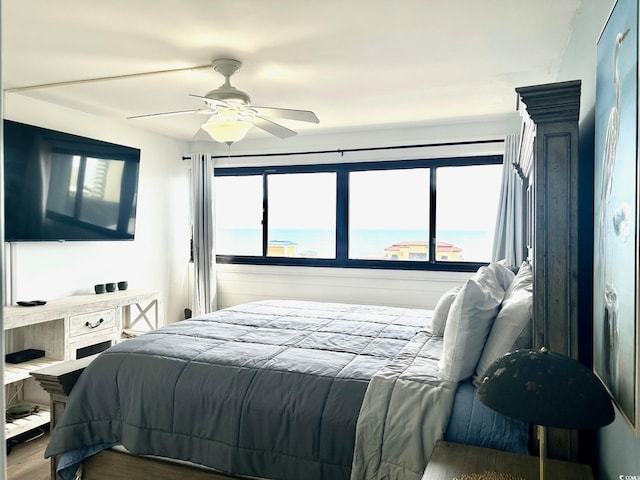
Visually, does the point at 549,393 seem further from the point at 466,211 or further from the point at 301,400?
the point at 466,211

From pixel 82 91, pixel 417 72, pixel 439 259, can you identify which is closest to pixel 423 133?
pixel 439 259

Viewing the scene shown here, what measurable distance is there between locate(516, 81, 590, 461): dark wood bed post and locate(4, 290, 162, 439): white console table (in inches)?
124

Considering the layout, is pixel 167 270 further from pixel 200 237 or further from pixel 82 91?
pixel 82 91

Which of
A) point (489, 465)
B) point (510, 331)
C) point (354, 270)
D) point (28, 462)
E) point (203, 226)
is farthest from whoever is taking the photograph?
point (203, 226)

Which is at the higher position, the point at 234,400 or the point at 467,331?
the point at 467,331

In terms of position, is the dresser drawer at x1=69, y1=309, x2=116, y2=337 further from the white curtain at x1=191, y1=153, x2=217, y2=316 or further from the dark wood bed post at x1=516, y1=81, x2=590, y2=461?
the dark wood bed post at x1=516, y1=81, x2=590, y2=461

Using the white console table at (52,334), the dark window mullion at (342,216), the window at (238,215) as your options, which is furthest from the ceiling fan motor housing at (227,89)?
the window at (238,215)

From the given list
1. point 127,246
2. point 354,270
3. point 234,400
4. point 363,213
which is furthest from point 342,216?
point 234,400

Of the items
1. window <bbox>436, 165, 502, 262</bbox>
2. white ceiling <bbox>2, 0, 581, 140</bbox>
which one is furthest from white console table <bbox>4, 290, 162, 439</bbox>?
window <bbox>436, 165, 502, 262</bbox>

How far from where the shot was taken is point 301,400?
194 centimetres

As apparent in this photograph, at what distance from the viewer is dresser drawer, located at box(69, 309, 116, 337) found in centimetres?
361

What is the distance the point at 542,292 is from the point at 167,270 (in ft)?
15.1

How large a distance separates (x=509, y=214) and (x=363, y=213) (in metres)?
1.57

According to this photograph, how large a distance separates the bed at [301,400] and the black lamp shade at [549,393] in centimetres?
71
